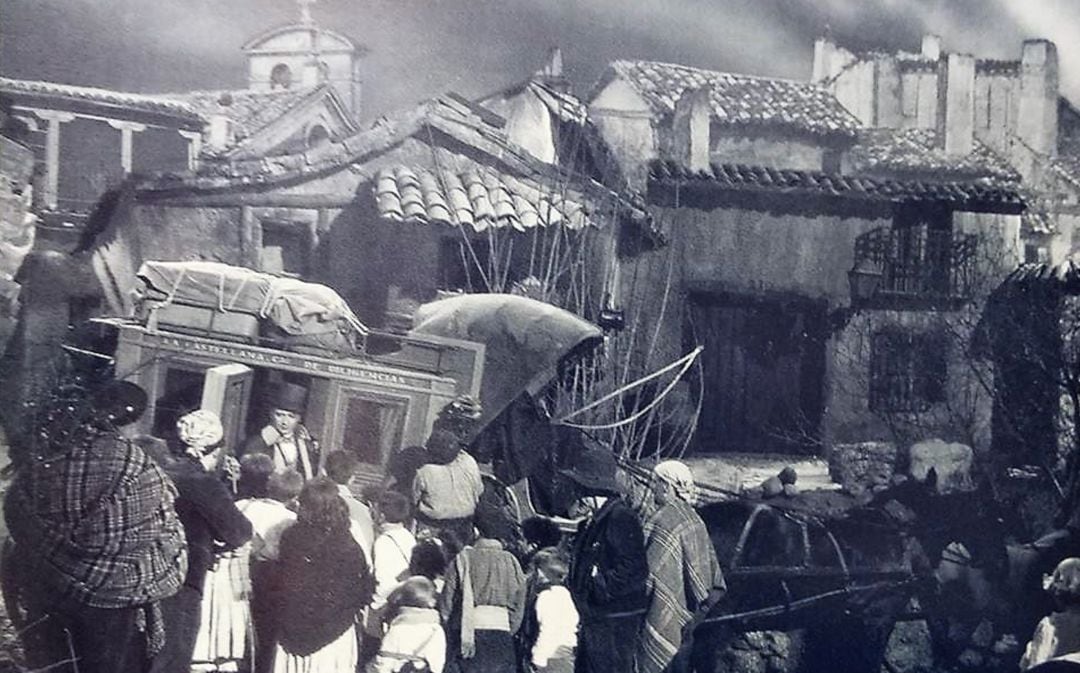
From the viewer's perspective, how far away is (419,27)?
15.8 feet

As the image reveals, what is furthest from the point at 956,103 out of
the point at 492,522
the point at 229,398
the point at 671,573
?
the point at 229,398

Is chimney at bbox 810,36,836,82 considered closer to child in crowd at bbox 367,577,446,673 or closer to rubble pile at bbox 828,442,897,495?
rubble pile at bbox 828,442,897,495

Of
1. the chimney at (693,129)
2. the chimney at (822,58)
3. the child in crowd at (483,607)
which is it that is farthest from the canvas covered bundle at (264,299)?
the chimney at (822,58)

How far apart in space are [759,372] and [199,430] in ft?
8.28

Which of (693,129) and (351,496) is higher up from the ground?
(693,129)

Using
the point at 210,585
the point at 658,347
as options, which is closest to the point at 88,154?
the point at 210,585

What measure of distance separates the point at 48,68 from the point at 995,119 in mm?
4279

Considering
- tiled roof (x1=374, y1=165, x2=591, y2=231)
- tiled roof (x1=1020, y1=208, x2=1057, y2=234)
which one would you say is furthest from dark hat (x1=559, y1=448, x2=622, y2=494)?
tiled roof (x1=1020, y1=208, x2=1057, y2=234)

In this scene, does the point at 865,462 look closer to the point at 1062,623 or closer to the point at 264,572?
the point at 1062,623

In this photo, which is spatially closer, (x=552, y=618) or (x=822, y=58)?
(x=552, y=618)

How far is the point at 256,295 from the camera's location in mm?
4613

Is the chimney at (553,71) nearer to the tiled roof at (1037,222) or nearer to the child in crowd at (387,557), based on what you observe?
the child in crowd at (387,557)

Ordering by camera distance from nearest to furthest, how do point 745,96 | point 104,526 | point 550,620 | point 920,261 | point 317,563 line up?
point 104,526, point 317,563, point 550,620, point 745,96, point 920,261

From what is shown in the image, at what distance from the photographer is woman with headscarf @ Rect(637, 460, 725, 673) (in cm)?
473
